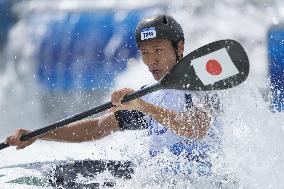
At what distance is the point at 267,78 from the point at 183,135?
11.4 ft

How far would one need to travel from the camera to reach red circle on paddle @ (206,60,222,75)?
2.57 meters

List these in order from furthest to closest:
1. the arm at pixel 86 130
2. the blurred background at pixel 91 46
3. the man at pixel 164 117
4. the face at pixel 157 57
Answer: the blurred background at pixel 91 46 < the arm at pixel 86 130 < the face at pixel 157 57 < the man at pixel 164 117

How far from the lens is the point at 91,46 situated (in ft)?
21.5

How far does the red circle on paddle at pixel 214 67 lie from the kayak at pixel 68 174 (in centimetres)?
58

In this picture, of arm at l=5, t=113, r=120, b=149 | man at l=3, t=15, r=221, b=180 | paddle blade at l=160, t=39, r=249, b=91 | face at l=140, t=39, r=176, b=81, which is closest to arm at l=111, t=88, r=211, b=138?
man at l=3, t=15, r=221, b=180

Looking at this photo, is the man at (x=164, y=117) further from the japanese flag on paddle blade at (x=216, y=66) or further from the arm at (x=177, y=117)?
the japanese flag on paddle blade at (x=216, y=66)

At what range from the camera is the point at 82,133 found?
3217 millimetres

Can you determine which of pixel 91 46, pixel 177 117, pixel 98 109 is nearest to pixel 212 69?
pixel 177 117

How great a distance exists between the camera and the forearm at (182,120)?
2586 millimetres

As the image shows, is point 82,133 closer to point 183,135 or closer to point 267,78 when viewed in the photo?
point 183,135

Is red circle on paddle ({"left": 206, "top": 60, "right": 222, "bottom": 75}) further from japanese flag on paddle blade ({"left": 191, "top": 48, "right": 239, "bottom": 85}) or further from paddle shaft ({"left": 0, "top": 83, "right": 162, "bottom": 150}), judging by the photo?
paddle shaft ({"left": 0, "top": 83, "right": 162, "bottom": 150})

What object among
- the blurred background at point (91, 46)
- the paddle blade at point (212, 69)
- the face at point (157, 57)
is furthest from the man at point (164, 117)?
the blurred background at point (91, 46)

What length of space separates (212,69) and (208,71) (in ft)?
0.08

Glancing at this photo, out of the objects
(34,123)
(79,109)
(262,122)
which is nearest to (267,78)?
(79,109)
